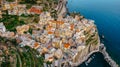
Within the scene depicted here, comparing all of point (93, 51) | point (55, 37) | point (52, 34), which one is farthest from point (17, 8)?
point (93, 51)

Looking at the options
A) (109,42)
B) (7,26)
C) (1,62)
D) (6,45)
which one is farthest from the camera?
(109,42)

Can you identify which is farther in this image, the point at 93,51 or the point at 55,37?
the point at 93,51

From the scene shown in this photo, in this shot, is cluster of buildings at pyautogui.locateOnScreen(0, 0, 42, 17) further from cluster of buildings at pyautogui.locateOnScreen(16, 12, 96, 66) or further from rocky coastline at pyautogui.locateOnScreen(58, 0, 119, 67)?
rocky coastline at pyautogui.locateOnScreen(58, 0, 119, 67)

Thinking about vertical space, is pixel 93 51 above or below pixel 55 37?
below

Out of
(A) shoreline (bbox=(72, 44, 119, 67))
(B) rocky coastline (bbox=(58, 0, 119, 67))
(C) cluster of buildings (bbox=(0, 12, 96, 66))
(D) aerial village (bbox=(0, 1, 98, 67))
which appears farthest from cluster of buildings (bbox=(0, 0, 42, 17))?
(A) shoreline (bbox=(72, 44, 119, 67))

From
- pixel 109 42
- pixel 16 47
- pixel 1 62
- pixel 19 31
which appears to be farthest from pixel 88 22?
pixel 1 62

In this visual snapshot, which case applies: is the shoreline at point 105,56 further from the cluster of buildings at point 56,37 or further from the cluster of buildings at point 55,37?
the cluster of buildings at point 56,37

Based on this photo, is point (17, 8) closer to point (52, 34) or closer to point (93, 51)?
point (52, 34)

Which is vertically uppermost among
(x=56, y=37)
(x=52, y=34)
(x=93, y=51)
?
(x=52, y=34)

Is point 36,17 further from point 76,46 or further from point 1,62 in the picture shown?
point 1,62
